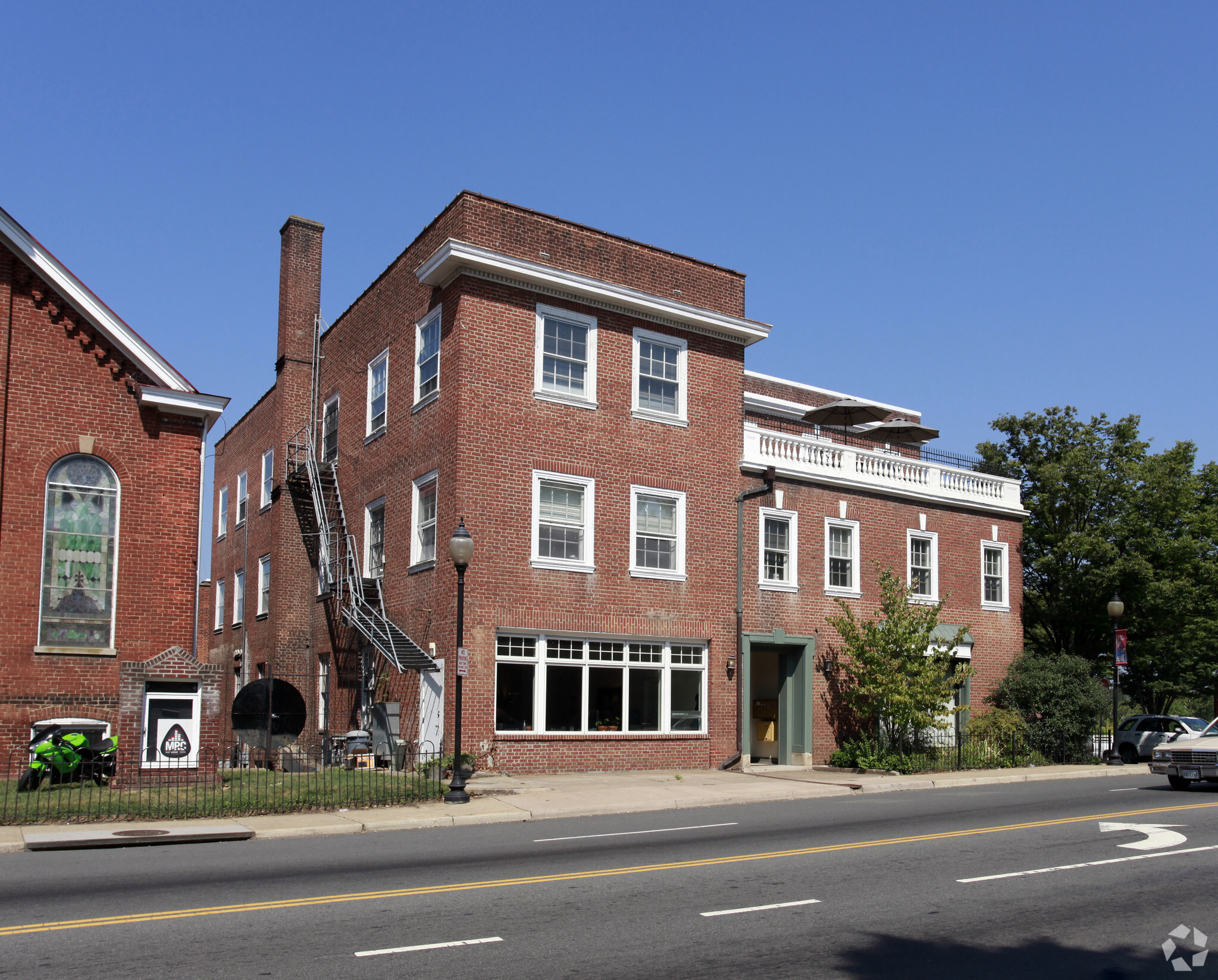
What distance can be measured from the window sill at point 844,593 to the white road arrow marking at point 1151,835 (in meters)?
13.7

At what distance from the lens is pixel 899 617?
26.2 metres

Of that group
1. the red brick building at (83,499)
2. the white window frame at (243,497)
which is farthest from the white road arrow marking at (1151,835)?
the white window frame at (243,497)

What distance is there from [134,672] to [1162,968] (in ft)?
57.2

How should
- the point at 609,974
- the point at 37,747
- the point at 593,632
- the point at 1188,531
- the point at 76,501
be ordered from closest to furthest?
the point at 609,974 → the point at 37,747 → the point at 76,501 → the point at 593,632 → the point at 1188,531

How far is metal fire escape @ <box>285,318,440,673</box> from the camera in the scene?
25.0 meters

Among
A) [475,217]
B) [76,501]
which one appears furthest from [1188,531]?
[76,501]

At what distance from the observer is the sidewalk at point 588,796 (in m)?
15.7

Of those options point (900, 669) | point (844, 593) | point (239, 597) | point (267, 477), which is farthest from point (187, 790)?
point (239, 597)

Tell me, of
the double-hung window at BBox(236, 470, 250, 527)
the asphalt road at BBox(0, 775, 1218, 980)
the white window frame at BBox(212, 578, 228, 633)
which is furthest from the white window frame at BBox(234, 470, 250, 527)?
the asphalt road at BBox(0, 775, 1218, 980)

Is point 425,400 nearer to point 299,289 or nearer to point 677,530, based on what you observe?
point 677,530

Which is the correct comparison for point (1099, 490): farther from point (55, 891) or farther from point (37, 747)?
point (55, 891)

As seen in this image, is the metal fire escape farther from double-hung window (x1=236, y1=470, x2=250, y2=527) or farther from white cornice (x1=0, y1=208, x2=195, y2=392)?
white cornice (x1=0, y1=208, x2=195, y2=392)

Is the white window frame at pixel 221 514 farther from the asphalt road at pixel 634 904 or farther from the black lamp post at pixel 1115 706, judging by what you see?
the black lamp post at pixel 1115 706

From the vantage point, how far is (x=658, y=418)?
26453 millimetres
